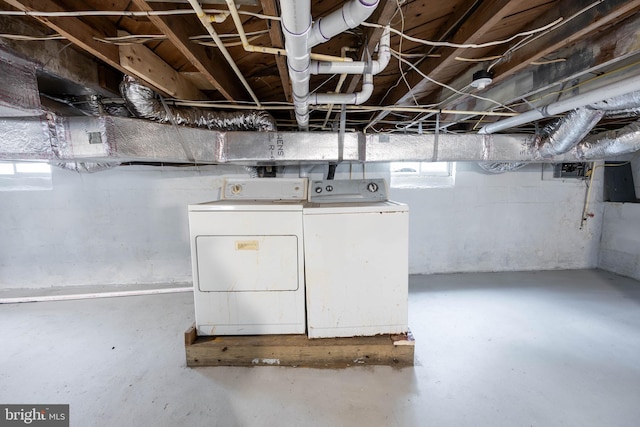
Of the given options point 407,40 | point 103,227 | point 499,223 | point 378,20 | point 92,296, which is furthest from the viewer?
point 499,223

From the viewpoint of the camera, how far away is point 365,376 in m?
1.54

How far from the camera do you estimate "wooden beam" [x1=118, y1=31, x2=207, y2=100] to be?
3.95 ft

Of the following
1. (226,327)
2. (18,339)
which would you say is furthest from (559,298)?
(18,339)

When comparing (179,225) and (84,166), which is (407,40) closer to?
(179,225)

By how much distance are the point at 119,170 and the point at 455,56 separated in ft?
11.2

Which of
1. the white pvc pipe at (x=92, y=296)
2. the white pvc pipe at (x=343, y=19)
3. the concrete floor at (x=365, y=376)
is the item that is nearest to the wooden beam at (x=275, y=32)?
the white pvc pipe at (x=343, y=19)

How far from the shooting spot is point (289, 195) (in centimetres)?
192

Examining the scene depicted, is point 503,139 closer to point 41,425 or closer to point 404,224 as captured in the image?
point 404,224

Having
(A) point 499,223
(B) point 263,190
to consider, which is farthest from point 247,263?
(A) point 499,223

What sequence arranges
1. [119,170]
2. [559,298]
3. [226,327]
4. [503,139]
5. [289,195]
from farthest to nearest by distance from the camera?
1. [119,170]
2. [559,298]
3. [503,139]
4. [289,195]
5. [226,327]

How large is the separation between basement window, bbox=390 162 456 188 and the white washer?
6.63ft

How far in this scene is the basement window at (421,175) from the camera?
10.4 feet

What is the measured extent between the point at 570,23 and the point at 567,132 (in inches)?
49.7

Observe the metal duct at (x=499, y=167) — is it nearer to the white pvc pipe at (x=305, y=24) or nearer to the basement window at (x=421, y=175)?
the basement window at (x=421, y=175)
